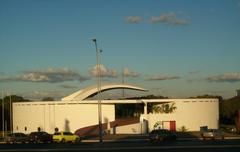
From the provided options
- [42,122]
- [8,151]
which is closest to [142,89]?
[42,122]

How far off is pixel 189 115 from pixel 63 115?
78.8 feet

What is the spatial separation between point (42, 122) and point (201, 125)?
30714 mm

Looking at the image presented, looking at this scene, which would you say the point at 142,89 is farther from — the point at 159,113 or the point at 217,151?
the point at 217,151

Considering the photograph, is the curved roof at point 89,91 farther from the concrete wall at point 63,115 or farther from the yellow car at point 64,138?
the yellow car at point 64,138

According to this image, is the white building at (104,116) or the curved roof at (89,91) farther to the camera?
the curved roof at (89,91)

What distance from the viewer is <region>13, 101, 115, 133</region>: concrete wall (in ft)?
328

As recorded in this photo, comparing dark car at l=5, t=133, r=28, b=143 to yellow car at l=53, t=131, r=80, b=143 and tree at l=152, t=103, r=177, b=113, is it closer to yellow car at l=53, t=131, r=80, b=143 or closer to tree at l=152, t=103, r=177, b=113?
yellow car at l=53, t=131, r=80, b=143

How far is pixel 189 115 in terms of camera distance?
9725 cm

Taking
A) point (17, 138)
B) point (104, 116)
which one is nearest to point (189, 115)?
point (104, 116)

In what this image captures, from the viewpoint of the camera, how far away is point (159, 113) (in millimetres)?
98125

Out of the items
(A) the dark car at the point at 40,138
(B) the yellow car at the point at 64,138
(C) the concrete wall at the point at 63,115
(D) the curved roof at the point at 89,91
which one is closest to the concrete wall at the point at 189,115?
(C) the concrete wall at the point at 63,115

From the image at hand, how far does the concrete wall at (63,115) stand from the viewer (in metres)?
100

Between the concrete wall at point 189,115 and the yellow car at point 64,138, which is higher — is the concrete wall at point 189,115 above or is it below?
above

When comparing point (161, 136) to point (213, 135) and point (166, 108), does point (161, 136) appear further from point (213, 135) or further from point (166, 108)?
point (166, 108)
